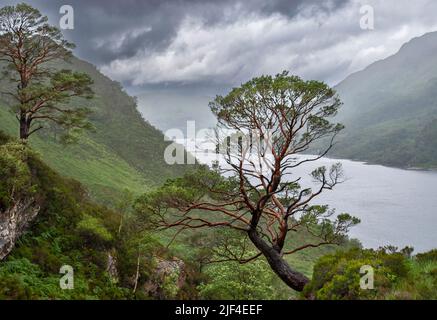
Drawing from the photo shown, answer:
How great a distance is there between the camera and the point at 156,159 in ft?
363

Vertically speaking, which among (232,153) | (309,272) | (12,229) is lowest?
(309,272)

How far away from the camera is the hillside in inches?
2504

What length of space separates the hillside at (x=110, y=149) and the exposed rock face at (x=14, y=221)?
20.2 m

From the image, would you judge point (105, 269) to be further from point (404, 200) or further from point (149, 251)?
point (404, 200)

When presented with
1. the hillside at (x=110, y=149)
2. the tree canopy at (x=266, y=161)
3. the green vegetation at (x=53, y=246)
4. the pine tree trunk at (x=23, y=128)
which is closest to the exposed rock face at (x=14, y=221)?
the green vegetation at (x=53, y=246)

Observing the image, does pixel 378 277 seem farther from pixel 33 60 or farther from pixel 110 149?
pixel 110 149

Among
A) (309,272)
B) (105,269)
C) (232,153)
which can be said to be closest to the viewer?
(232,153)

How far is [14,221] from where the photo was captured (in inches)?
607

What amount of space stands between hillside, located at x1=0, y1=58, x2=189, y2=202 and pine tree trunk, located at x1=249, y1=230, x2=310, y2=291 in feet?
91.4

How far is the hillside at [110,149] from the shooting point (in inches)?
2504

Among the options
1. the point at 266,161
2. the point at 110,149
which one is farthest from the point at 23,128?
the point at 110,149

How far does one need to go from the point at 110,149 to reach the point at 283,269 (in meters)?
94.4
